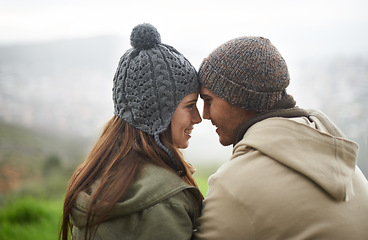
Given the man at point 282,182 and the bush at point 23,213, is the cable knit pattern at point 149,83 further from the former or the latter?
the bush at point 23,213

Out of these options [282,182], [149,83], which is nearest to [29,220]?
[149,83]

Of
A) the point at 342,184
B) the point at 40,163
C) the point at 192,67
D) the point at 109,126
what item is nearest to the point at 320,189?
the point at 342,184

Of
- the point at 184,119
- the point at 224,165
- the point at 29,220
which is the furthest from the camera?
the point at 29,220

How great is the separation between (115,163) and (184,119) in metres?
0.50

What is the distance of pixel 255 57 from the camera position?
205cm

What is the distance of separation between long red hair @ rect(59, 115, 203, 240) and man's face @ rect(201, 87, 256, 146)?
31 cm

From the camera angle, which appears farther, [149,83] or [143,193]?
[149,83]

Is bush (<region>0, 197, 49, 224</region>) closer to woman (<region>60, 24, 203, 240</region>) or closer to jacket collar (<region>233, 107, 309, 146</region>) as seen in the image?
woman (<region>60, 24, 203, 240</region>)

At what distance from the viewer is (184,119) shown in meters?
2.23

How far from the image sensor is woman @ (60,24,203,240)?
1.81 metres

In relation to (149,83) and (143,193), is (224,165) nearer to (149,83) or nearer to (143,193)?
(143,193)

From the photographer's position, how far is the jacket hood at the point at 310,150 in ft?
5.68

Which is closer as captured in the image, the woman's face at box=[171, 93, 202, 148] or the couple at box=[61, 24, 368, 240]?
the couple at box=[61, 24, 368, 240]

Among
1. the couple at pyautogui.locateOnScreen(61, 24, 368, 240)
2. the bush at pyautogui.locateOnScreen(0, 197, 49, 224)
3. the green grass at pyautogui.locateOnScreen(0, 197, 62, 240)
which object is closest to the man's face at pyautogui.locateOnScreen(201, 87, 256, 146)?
the couple at pyautogui.locateOnScreen(61, 24, 368, 240)
